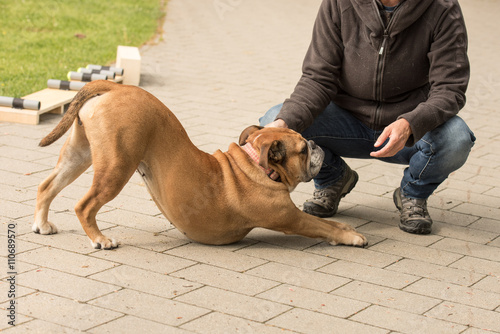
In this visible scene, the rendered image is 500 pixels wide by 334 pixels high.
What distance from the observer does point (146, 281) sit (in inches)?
159

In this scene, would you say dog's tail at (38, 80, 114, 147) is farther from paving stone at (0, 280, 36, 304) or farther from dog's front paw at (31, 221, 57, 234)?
paving stone at (0, 280, 36, 304)

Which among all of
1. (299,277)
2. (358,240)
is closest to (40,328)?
(299,277)

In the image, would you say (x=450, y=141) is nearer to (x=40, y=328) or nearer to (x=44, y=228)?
(x=44, y=228)

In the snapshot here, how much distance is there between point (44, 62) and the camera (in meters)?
10.4

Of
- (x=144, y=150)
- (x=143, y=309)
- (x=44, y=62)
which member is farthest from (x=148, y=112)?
(x=44, y=62)

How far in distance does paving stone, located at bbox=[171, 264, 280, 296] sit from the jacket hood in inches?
79.7

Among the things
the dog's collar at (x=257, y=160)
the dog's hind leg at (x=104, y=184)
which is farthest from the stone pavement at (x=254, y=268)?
the dog's collar at (x=257, y=160)

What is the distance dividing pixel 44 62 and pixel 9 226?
622 centimetres

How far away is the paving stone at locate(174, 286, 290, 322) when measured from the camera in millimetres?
3734

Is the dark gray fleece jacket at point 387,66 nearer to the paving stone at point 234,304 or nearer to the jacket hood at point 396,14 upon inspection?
the jacket hood at point 396,14

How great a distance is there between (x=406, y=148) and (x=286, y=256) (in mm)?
1372

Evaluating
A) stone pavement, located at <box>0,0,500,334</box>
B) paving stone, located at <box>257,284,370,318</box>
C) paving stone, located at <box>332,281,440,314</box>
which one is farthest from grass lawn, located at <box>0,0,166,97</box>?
paving stone, located at <box>332,281,440,314</box>

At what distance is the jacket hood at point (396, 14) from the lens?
16.1 feet

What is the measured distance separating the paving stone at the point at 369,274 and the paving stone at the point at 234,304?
67 centimetres
